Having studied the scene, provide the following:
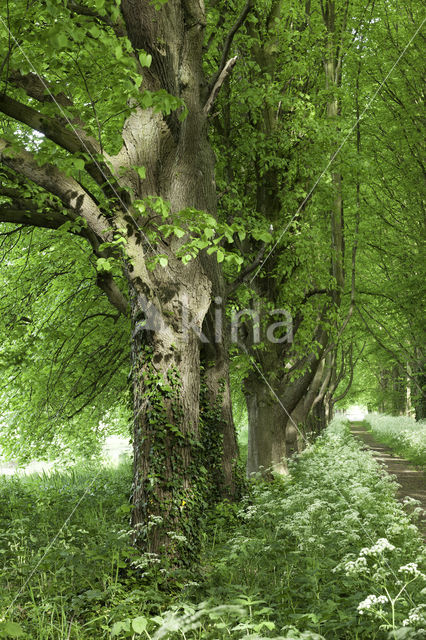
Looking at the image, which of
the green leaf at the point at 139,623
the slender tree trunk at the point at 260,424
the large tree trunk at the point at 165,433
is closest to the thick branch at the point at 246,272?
the slender tree trunk at the point at 260,424

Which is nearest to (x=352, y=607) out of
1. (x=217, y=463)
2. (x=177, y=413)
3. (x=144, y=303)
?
(x=177, y=413)

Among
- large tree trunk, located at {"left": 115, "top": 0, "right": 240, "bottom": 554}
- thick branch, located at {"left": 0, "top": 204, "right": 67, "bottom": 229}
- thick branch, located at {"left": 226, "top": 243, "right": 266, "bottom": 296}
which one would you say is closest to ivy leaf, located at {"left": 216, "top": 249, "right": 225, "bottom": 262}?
large tree trunk, located at {"left": 115, "top": 0, "right": 240, "bottom": 554}

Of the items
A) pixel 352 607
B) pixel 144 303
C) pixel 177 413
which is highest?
pixel 144 303

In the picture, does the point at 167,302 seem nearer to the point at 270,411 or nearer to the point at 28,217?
the point at 28,217

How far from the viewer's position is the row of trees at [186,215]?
6180mm

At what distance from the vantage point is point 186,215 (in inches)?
235

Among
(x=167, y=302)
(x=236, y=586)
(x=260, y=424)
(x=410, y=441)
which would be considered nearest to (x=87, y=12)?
(x=167, y=302)

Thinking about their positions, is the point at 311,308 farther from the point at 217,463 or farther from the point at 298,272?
the point at 217,463

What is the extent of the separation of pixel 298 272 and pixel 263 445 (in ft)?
12.6

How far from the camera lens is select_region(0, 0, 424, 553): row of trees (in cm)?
618

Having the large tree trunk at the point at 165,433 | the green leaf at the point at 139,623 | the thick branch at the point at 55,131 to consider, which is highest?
the thick branch at the point at 55,131

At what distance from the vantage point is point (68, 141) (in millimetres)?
6039

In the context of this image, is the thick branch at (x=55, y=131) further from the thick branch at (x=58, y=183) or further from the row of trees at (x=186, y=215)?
the thick branch at (x=58, y=183)

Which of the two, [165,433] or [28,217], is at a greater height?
[28,217]
